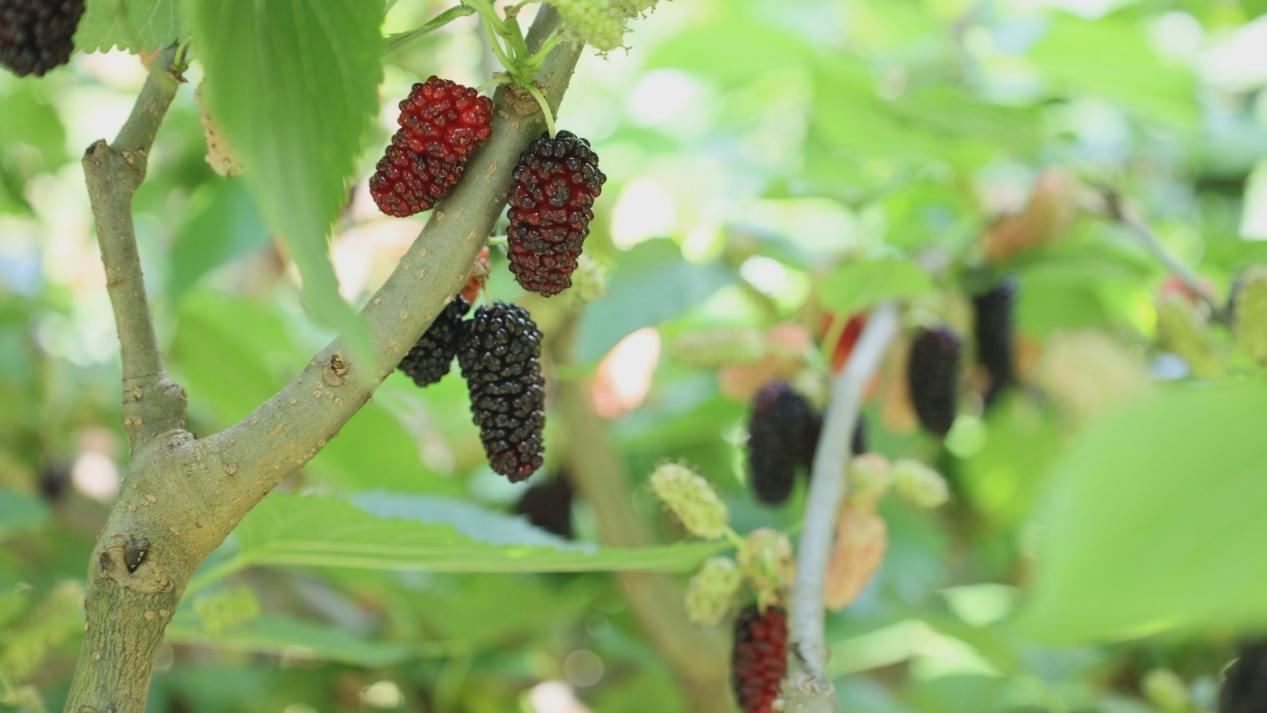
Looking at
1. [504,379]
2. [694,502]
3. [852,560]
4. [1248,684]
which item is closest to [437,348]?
[504,379]

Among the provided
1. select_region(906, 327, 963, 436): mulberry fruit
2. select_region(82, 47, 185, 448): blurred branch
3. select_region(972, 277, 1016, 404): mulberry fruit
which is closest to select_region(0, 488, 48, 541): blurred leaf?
select_region(82, 47, 185, 448): blurred branch

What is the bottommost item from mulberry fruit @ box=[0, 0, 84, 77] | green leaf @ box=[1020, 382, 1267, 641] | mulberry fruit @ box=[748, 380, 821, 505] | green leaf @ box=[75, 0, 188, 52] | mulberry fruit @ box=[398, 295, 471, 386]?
green leaf @ box=[1020, 382, 1267, 641]

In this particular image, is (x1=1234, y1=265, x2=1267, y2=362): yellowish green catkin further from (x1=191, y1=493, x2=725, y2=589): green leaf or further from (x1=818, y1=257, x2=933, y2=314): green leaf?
(x1=191, y1=493, x2=725, y2=589): green leaf

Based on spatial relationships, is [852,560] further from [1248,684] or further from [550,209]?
[550,209]

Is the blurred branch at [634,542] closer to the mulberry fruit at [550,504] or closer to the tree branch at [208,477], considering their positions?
the mulberry fruit at [550,504]

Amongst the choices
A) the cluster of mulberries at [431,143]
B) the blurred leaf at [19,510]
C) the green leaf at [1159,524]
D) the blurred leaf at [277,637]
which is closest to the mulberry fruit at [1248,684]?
the green leaf at [1159,524]

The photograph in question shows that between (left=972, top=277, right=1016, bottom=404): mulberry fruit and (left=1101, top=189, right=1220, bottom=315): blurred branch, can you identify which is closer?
(left=1101, top=189, right=1220, bottom=315): blurred branch

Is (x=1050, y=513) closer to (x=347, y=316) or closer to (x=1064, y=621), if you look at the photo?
(x=1064, y=621)

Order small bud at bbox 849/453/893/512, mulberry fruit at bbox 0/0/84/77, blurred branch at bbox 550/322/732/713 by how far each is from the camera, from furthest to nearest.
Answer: blurred branch at bbox 550/322/732/713 → small bud at bbox 849/453/893/512 → mulberry fruit at bbox 0/0/84/77
